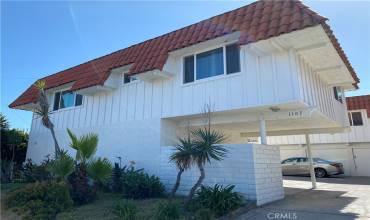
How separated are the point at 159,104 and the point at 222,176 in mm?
3909

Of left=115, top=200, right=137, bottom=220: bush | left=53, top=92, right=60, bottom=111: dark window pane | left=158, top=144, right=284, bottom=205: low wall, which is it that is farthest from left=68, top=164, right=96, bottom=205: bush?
left=53, top=92, right=60, bottom=111: dark window pane

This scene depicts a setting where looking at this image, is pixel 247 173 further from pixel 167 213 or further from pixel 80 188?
pixel 80 188

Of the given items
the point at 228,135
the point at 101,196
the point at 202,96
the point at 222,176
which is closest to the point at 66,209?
the point at 101,196

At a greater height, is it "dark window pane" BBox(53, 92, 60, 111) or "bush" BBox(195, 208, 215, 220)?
"dark window pane" BBox(53, 92, 60, 111)

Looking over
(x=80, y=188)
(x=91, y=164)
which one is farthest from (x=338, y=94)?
(x=80, y=188)

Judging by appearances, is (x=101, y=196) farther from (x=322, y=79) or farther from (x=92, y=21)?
(x=322, y=79)

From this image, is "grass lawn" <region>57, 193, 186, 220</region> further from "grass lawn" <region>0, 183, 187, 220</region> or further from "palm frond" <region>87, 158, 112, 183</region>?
"palm frond" <region>87, 158, 112, 183</region>

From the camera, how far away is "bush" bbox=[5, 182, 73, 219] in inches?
256

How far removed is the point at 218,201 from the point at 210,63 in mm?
4968

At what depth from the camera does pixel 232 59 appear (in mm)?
9336

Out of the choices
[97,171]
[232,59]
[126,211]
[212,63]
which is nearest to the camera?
[126,211]

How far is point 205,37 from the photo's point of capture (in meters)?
9.18

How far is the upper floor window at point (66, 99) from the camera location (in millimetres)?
14211

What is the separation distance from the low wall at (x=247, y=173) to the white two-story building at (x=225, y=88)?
0.03m
